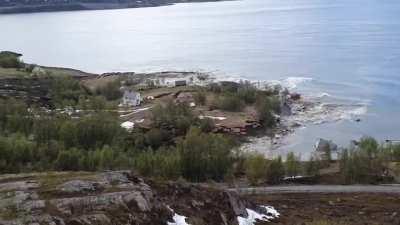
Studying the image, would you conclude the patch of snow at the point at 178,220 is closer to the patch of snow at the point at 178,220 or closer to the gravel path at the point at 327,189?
the patch of snow at the point at 178,220

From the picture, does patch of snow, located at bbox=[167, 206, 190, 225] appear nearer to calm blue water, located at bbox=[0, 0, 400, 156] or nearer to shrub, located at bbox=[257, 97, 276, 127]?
calm blue water, located at bbox=[0, 0, 400, 156]

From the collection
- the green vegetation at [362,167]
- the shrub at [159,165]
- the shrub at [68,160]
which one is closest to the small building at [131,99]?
the shrub at [159,165]

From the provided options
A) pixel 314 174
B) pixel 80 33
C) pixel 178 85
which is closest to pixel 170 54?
pixel 178 85

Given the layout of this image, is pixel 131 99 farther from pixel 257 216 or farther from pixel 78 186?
pixel 78 186

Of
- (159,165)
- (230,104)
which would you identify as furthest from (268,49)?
(159,165)

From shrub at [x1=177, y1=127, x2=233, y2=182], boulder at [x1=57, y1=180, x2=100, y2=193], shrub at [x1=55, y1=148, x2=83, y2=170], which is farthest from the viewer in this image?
shrub at [x1=177, y1=127, x2=233, y2=182]

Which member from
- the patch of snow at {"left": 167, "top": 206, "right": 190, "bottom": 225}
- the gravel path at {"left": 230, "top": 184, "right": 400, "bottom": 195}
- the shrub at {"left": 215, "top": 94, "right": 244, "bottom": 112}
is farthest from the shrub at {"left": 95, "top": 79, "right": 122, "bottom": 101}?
the patch of snow at {"left": 167, "top": 206, "right": 190, "bottom": 225}
